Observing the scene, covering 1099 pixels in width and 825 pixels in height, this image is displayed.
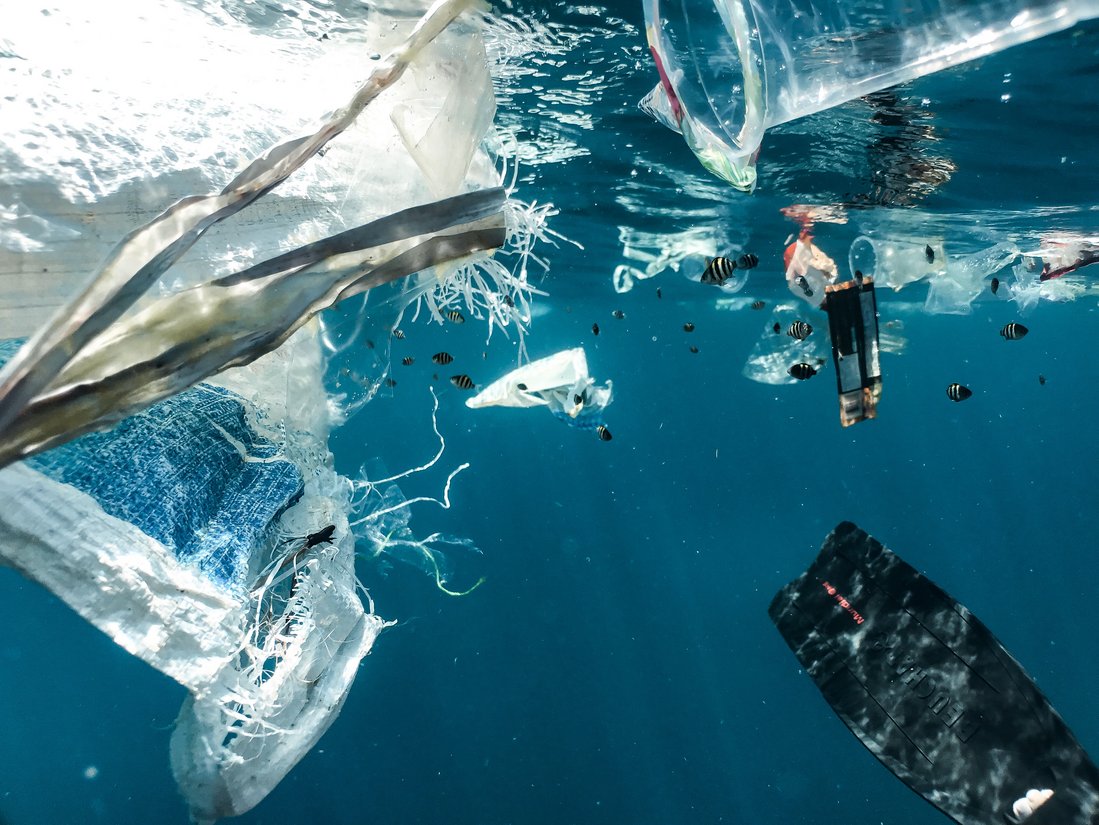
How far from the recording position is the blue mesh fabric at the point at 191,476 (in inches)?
90.5

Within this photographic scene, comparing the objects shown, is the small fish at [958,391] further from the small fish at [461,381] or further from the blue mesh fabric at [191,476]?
the blue mesh fabric at [191,476]

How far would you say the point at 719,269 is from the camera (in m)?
6.80

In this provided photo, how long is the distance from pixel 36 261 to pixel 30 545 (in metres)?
0.98

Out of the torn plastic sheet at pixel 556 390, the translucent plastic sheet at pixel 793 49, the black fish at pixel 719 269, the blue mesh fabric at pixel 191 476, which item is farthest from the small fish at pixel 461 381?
the blue mesh fabric at pixel 191 476

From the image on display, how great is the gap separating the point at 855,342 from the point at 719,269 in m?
2.13

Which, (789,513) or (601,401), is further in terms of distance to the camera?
(789,513)

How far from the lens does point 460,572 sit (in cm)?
3775

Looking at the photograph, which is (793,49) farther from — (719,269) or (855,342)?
(719,269)

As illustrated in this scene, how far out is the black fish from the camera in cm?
670

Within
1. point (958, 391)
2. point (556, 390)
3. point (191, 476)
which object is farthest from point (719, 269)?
point (191, 476)

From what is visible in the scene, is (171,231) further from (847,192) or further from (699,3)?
(847,192)

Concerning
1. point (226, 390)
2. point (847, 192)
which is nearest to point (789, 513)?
point (847, 192)

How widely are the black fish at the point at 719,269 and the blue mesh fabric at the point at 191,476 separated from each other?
15.7ft

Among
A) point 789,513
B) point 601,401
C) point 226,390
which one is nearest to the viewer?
point 226,390
